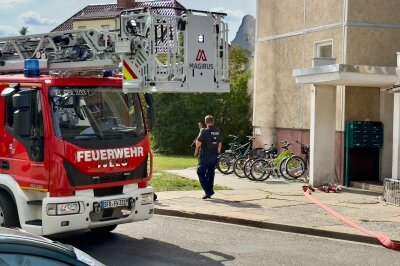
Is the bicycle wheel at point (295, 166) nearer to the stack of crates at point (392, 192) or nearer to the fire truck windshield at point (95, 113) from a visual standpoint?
the stack of crates at point (392, 192)

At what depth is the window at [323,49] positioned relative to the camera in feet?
61.9

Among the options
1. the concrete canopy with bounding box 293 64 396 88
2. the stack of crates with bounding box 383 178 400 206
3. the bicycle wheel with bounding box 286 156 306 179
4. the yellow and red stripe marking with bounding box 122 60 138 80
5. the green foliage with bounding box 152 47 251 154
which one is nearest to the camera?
the yellow and red stripe marking with bounding box 122 60 138 80

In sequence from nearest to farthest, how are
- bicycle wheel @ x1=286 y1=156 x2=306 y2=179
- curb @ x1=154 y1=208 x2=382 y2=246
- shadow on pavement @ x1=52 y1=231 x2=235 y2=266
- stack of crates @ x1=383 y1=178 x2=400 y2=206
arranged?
1. shadow on pavement @ x1=52 y1=231 x2=235 y2=266
2. curb @ x1=154 y1=208 x2=382 y2=246
3. stack of crates @ x1=383 y1=178 x2=400 y2=206
4. bicycle wheel @ x1=286 y1=156 x2=306 y2=179

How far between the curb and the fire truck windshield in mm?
3125

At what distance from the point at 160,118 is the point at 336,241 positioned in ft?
81.0

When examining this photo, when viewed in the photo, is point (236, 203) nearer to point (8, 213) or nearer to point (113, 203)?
point (113, 203)

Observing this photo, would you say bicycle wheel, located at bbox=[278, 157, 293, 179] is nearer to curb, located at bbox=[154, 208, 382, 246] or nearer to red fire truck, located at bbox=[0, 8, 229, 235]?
curb, located at bbox=[154, 208, 382, 246]

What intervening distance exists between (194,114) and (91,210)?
999 inches

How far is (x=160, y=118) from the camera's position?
115 feet

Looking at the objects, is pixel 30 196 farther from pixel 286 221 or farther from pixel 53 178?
pixel 286 221

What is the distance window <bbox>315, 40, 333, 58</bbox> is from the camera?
743 inches

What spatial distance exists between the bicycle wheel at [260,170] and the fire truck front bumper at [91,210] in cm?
964

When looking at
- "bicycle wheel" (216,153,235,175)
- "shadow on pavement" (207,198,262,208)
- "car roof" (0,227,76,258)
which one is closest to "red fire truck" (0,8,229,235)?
"shadow on pavement" (207,198,262,208)

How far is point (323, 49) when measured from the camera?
757 inches
